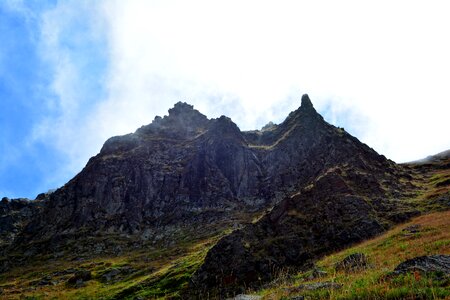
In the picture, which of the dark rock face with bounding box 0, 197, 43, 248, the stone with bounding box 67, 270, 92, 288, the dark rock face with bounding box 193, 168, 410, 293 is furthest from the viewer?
the dark rock face with bounding box 0, 197, 43, 248

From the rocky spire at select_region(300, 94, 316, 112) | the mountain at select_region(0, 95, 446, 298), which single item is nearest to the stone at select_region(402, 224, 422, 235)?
the mountain at select_region(0, 95, 446, 298)

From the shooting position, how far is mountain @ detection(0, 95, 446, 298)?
1657 inches

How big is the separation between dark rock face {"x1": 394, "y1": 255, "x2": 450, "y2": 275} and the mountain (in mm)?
22695

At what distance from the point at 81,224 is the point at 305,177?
94843mm

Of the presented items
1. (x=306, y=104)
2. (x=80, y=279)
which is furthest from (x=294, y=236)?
(x=306, y=104)

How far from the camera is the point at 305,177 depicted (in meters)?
132

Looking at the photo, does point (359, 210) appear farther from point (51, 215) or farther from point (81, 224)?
point (51, 215)

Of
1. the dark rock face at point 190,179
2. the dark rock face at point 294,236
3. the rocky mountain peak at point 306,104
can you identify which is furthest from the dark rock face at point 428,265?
the rocky mountain peak at point 306,104

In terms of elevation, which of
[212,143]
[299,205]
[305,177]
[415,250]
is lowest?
[415,250]

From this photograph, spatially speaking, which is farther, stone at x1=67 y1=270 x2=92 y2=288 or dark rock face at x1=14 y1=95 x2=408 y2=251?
dark rock face at x1=14 y1=95 x2=408 y2=251

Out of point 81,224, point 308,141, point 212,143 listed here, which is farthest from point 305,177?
point 81,224

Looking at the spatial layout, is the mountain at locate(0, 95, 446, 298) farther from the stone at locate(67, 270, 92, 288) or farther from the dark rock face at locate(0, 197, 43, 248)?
the stone at locate(67, 270, 92, 288)

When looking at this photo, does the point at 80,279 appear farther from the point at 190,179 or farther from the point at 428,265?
the point at 190,179

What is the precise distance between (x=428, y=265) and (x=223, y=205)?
132 m
